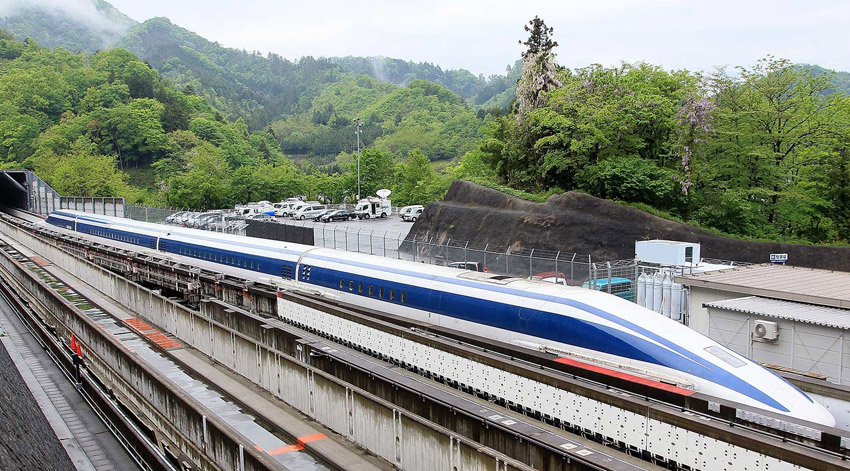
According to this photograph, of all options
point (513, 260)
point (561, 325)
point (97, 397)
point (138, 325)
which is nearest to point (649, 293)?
point (513, 260)

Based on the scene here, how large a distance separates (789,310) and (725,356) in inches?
288

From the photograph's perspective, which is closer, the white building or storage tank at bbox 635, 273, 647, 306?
the white building

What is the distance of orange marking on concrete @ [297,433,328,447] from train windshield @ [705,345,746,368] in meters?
8.69

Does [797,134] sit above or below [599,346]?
above

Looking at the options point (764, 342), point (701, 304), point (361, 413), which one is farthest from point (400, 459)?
point (701, 304)

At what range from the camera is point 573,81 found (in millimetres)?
55656

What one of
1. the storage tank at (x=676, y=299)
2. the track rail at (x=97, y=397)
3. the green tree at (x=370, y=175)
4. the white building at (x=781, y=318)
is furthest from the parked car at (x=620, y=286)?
the green tree at (x=370, y=175)

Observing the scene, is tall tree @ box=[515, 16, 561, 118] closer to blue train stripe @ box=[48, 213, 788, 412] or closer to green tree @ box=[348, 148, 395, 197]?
blue train stripe @ box=[48, 213, 788, 412]

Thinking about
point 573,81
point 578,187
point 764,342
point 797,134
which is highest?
point 573,81

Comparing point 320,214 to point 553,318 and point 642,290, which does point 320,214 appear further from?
point 553,318


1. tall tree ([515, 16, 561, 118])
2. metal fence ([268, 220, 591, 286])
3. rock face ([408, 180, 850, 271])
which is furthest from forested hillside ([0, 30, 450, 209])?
metal fence ([268, 220, 591, 286])

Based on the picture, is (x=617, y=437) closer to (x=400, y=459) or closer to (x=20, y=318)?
(x=400, y=459)

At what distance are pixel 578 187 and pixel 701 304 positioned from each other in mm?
28769

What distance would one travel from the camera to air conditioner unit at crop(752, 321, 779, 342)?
19469 mm
